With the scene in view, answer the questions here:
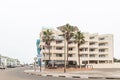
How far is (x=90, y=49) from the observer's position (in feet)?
411

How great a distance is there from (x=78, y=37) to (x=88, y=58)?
87.1 ft

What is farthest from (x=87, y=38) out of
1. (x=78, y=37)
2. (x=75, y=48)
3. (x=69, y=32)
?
(x=69, y=32)

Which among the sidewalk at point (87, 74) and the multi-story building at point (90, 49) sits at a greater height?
the multi-story building at point (90, 49)

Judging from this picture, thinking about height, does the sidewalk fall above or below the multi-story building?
below

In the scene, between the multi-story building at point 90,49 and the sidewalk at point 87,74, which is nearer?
the sidewalk at point 87,74

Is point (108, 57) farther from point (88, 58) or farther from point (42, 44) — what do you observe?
point (42, 44)

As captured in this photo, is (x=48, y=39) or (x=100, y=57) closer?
(x=48, y=39)

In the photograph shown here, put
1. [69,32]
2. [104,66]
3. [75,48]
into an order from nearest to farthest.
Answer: [69,32] → [104,66] → [75,48]

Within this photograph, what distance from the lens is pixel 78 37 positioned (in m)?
98.9

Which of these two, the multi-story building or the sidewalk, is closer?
the sidewalk

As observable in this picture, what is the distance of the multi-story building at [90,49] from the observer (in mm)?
118750

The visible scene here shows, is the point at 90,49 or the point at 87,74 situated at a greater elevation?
the point at 90,49

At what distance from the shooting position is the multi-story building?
119 meters

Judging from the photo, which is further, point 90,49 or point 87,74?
point 90,49
